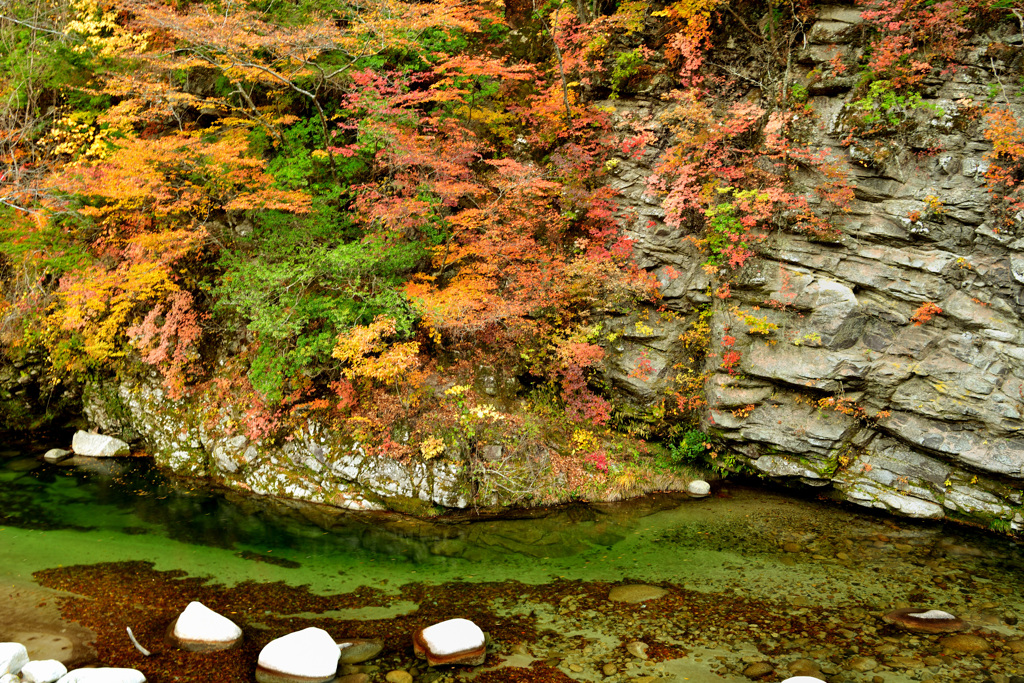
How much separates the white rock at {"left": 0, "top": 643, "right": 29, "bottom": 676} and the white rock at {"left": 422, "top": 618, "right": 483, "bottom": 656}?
3.68m

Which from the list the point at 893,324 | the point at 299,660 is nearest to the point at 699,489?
the point at 893,324

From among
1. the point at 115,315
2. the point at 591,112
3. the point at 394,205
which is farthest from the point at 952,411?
the point at 115,315

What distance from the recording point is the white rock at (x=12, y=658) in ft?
15.6

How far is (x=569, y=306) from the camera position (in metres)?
10.0

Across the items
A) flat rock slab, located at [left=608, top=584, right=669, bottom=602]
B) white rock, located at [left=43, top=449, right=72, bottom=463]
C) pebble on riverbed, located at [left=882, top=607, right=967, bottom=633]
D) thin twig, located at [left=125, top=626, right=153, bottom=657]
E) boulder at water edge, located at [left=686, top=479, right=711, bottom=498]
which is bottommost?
white rock, located at [left=43, top=449, right=72, bottom=463]

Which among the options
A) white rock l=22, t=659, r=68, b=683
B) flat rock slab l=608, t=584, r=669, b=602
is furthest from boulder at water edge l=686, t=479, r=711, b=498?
white rock l=22, t=659, r=68, b=683

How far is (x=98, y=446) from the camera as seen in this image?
10648mm

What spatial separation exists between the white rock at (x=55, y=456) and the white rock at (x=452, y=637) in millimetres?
9453

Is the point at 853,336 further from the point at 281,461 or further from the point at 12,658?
the point at 12,658

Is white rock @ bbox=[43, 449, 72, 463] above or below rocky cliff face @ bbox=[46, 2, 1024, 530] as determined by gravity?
below

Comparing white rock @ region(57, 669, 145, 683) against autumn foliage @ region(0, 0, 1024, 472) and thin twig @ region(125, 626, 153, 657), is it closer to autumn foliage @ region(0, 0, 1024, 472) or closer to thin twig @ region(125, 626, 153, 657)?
thin twig @ region(125, 626, 153, 657)

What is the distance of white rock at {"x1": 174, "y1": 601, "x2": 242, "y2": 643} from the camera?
549 cm

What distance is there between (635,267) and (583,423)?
306 centimetres

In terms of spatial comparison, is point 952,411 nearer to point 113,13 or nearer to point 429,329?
point 429,329
